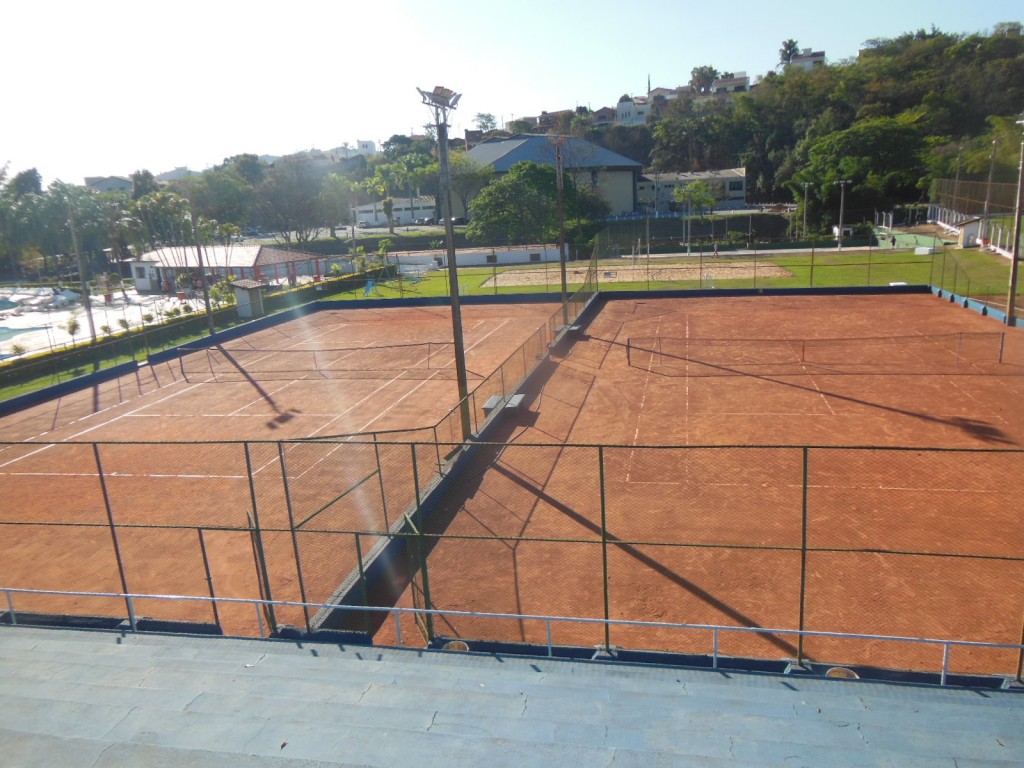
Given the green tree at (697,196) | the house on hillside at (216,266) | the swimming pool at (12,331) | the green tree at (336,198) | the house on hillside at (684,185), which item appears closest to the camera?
the swimming pool at (12,331)

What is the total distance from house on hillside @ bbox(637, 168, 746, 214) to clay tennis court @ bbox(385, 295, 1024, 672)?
268 ft

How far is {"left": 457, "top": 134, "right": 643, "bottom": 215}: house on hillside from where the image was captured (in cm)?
9650

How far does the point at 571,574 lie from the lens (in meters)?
13.4

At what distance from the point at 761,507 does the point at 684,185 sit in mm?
98118

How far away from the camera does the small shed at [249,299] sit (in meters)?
47.0

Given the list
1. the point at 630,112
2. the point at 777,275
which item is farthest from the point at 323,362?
the point at 630,112

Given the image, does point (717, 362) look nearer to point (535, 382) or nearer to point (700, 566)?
point (535, 382)

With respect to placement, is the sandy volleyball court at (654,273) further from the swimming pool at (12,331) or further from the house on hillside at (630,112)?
the house on hillside at (630,112)

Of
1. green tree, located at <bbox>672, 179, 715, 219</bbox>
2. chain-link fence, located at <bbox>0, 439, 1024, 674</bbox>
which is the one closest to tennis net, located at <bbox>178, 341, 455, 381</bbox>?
chain-link fence, located at <bbox>0, 439, 1024, 674</bbox>

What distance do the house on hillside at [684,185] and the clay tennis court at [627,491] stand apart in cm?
7924

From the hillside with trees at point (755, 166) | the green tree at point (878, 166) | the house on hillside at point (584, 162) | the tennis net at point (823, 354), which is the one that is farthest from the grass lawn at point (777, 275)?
the house on hillside at point (584, 162)

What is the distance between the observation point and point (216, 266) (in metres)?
58.7

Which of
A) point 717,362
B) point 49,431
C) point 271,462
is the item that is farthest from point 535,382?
point 49,431

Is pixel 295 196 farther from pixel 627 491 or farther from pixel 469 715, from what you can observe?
pixel 469 715
